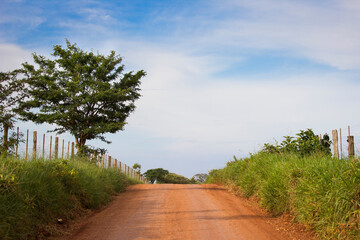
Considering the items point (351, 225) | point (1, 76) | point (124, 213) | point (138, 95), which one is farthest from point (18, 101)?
point (351, 225)

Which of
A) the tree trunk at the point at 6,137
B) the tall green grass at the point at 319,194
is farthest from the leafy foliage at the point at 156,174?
the tall green grass at the point at 319,194

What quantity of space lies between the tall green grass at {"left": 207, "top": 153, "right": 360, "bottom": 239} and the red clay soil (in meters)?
0.54

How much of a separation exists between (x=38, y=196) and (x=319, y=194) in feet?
20.9

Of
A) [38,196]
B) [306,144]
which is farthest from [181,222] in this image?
[306,144]

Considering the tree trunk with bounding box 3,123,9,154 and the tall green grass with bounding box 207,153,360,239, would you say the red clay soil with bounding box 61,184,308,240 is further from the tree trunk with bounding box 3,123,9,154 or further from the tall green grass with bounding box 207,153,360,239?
the tree trunk with bounding box 3,123,9,154

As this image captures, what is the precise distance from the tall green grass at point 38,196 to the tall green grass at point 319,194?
5.74 meters

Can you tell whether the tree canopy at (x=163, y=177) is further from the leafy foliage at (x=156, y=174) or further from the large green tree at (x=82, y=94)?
the large green tree at (x=82, y=94)

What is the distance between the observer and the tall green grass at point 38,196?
6414 millimetres

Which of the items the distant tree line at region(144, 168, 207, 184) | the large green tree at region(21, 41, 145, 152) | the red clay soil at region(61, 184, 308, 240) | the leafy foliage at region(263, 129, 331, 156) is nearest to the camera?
the red clay soil at region(61, 184, 308, 240)

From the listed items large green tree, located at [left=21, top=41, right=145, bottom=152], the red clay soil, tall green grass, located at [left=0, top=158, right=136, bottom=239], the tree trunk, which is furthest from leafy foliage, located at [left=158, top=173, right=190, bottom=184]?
tall green grass, located at [left=0, top=158, right=136, bottom=239]

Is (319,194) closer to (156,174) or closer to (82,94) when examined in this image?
(82,94)

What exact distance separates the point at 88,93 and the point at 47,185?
55.6ft

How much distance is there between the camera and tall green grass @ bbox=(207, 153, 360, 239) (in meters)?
6.27

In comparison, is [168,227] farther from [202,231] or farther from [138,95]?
[138,95]
